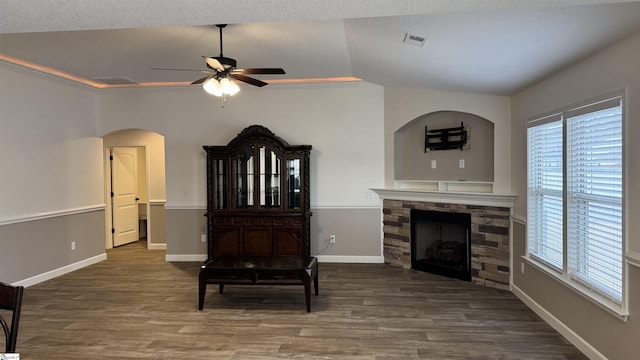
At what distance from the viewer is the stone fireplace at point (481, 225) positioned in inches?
182

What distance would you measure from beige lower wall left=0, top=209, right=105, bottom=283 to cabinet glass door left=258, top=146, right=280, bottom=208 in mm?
2783

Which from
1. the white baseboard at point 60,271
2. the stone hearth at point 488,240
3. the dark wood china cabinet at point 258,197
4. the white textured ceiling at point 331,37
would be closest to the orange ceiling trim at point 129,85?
the white textured ceiling at point 331,37

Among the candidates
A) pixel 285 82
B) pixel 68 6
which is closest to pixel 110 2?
pixel 68 6

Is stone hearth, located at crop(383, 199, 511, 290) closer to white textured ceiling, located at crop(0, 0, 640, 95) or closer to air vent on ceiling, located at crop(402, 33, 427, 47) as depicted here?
white textured ceiling, located at crop(0, 0, 640, 95)

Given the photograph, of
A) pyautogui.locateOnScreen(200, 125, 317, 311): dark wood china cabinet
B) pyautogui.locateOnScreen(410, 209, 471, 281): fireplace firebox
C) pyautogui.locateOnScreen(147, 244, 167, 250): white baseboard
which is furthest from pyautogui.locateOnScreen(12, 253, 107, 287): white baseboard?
pyautogui.locateOnScreen(410, 209, 471, 281): fireplace firebox

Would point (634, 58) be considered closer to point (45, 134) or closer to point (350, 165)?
point (350, 165)

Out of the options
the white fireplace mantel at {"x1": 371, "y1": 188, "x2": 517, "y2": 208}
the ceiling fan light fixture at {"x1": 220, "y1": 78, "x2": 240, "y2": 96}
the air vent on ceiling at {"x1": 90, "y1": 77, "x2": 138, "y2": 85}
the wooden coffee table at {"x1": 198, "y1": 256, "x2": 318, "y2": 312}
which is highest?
the air vent on ceiling at {"x1": 90, "y1": 77, "x2": 138, "y2": 85}

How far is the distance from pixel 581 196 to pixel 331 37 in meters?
2.62

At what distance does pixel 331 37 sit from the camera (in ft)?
12.7

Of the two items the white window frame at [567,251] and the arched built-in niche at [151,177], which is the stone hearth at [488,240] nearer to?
the white window frame at [567,251]

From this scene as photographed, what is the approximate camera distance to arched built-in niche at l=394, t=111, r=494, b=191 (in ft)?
16.8

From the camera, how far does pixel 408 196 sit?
5.58 m

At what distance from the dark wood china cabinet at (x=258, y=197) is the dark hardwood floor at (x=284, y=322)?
2.69 ft

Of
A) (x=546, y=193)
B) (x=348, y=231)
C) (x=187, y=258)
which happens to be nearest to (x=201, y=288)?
(x=187, y=258)
